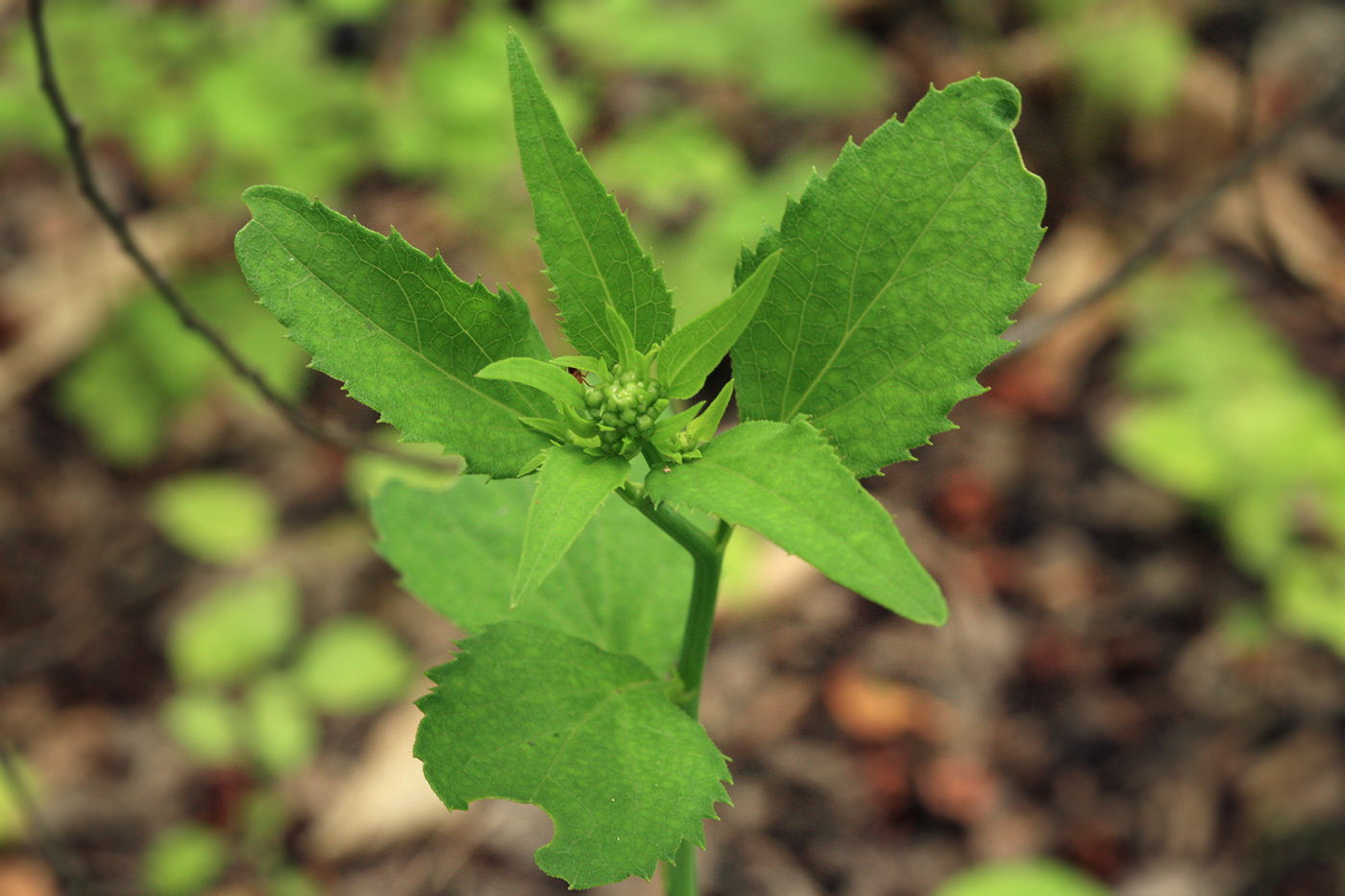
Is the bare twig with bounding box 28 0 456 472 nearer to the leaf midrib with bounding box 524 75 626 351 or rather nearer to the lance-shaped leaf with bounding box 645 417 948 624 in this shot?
the leaf midrib with bounding box 524 75 626 351

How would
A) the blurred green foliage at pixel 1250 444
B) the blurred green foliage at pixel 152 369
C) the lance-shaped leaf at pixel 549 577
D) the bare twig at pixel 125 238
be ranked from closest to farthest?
the lance-shaped leaf at pixel 549 577
the bare twig at pixel 125 238
the blurred green foliage at pixel 1250 444
the blurred green foliage at pixel 152 369

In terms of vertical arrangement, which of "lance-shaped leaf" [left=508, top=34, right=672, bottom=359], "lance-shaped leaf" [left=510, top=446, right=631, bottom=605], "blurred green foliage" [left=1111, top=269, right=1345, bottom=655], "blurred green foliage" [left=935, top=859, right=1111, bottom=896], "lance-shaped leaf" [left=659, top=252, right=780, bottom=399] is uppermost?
"blurred green foliage" [left=1111, top=269, right=1345, bottom=655]

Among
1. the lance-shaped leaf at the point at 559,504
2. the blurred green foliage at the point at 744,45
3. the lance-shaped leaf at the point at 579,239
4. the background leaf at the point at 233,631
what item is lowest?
the lance-shaped leaf at the point at 559,504

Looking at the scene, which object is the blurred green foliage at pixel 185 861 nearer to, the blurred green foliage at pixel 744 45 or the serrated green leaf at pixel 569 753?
the serrated green leaf at pixel 569 753

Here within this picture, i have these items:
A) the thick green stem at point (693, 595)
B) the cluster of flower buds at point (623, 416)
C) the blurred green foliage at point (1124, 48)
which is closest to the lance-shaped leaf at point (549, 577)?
the thick green stem at point (693, 595)

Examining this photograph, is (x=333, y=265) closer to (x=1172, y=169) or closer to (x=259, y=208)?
(x=259, y=208)

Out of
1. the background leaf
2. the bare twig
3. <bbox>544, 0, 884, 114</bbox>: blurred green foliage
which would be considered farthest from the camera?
<bbox>544, 0, 884, 114</bbox>: blurred green foliage

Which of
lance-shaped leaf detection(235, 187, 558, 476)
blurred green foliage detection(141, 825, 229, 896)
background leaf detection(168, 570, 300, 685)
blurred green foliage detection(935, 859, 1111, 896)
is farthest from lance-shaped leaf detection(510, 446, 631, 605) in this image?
background leaf detection(168, 570, 300, 685)
